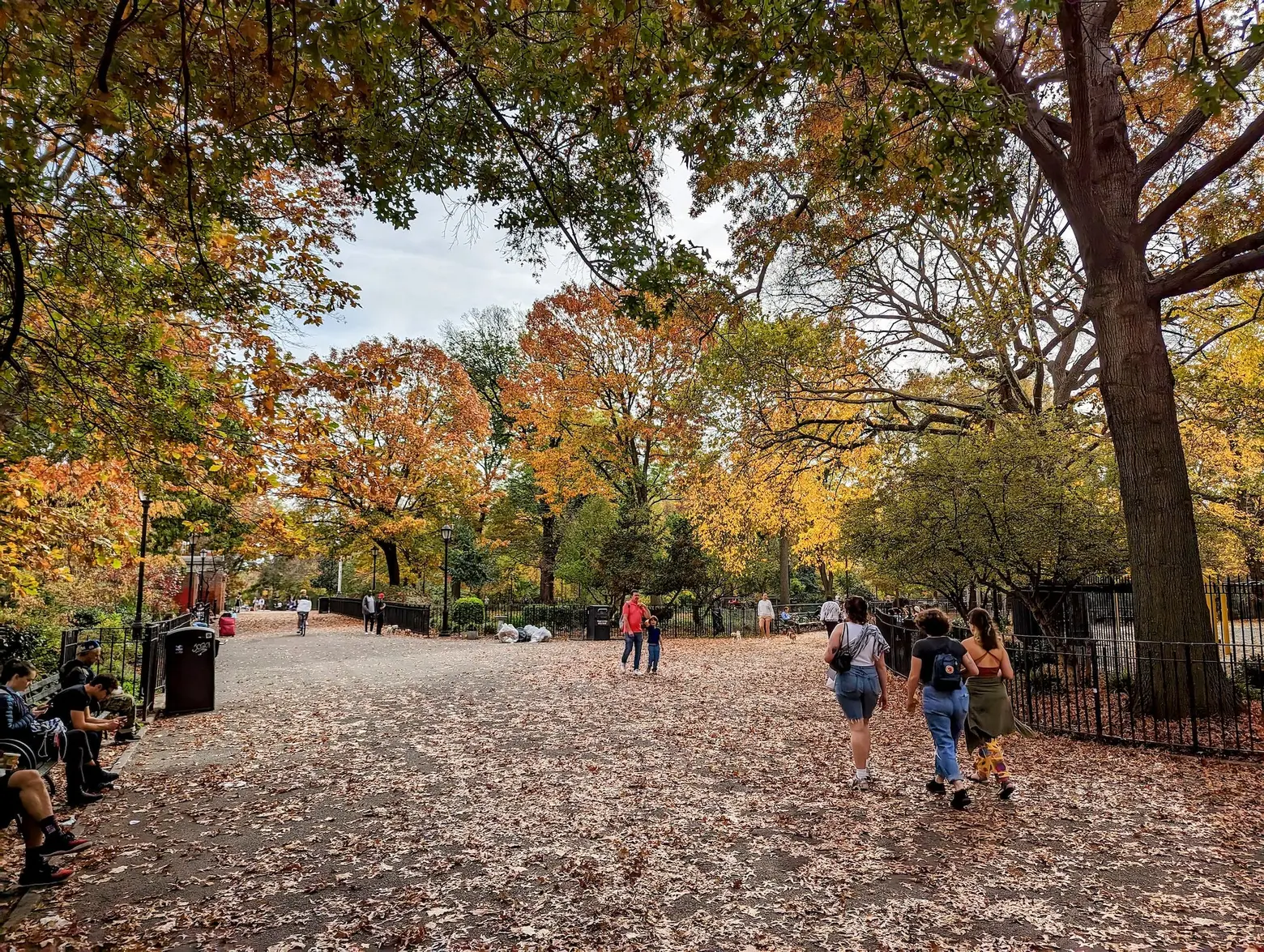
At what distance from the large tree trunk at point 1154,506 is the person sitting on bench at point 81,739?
37.4ft

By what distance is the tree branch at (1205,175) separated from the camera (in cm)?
786

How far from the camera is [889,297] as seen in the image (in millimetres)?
15688

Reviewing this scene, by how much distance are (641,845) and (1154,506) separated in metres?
7.73

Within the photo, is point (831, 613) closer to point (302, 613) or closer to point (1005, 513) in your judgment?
point (1005, 513)

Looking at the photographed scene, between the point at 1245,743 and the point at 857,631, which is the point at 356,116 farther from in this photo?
the point at 1245,743

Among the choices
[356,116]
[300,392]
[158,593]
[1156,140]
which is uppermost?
[1156,140]

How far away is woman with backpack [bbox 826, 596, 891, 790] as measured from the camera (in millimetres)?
6449

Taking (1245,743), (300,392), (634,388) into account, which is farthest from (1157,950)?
(634,388)

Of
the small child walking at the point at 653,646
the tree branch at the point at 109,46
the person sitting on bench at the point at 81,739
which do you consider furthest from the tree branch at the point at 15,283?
the small child walking at the point at 653,646

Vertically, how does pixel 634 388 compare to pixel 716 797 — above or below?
above

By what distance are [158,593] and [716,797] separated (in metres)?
20.3

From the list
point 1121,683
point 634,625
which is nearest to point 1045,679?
point 1121,683

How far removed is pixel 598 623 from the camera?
22703mm

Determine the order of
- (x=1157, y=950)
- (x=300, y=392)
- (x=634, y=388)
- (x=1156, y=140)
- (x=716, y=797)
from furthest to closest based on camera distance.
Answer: (x=634, y=388) → (x=1156, y=140) → (x=300, y=392) → (x=716, y=797) → (x=1157, y=950)
